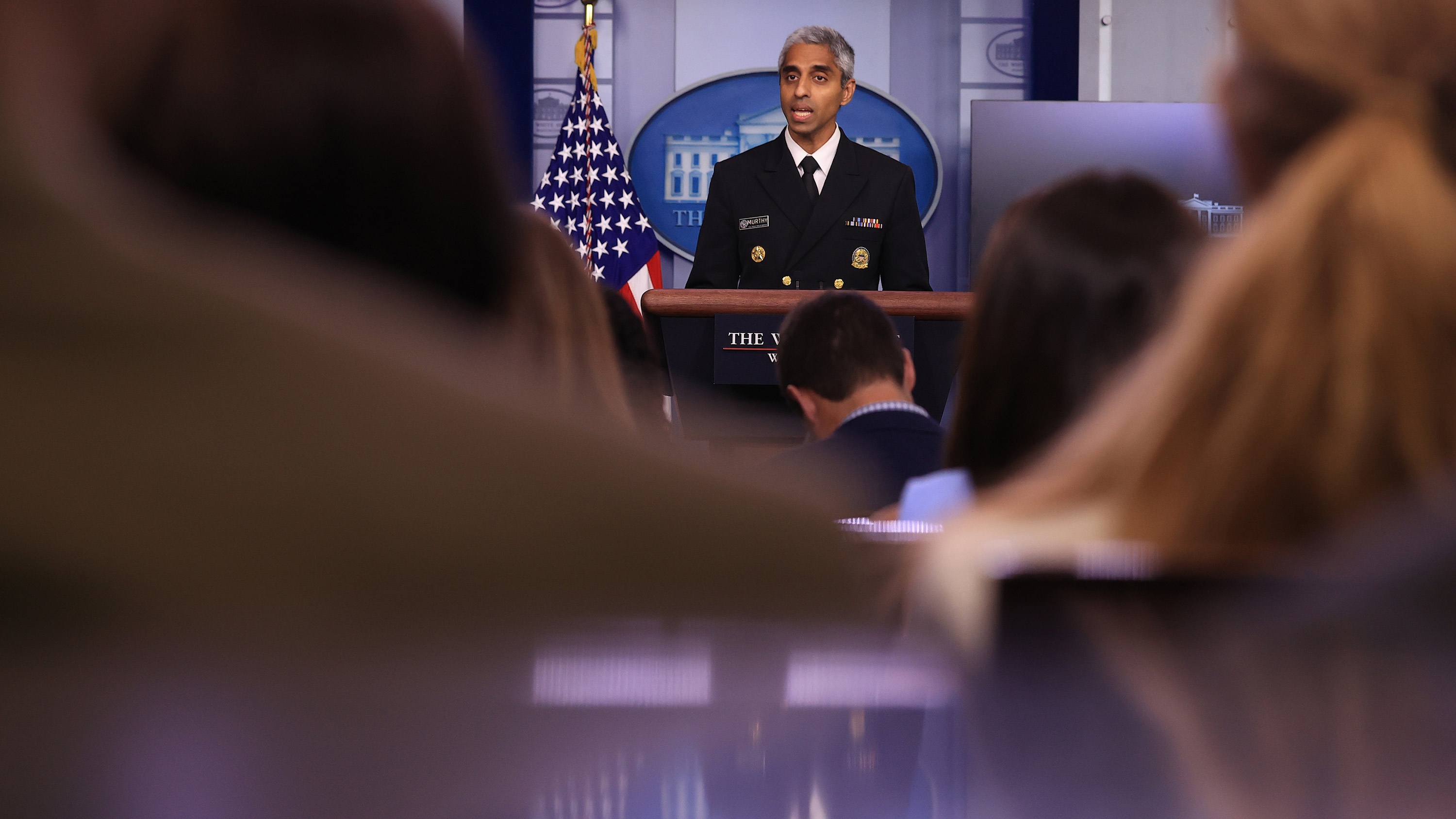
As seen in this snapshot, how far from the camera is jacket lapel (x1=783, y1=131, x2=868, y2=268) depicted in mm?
3555

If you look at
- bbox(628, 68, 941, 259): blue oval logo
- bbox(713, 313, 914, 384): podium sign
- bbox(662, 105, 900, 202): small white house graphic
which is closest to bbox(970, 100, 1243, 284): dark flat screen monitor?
bbox(628, 68, 941, 259): blue oval logo

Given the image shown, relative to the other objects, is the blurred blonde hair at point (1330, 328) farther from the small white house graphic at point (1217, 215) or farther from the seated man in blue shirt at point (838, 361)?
the small white house graphic at point (1217, 215)

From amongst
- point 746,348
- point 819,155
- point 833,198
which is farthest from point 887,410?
point 819,155

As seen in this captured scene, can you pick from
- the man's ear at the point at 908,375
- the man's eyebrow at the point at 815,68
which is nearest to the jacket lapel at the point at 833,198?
the man's eyebrow at the point at 815,68

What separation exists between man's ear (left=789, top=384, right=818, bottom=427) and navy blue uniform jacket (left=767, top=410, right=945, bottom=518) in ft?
1.20

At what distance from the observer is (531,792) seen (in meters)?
0.23

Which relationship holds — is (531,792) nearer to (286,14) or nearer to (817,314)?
(286,14)

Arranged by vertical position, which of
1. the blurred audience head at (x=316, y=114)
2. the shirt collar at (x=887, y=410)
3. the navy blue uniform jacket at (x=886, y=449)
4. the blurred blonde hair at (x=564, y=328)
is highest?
the blurred audience head at (x=316, y=114)

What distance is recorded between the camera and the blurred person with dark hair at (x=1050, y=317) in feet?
3.30

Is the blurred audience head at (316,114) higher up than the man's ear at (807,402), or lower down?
higher up

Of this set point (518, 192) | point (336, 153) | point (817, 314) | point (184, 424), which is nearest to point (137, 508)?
point (184, 424)

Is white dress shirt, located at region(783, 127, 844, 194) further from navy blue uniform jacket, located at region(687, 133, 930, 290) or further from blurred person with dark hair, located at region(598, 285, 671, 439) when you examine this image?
blurred person with dark hair, located at region(598, 285, 671, 439)

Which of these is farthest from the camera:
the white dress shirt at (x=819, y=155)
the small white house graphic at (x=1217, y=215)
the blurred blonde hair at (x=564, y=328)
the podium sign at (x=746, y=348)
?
the small white house graphic at (x=1217, y=215)

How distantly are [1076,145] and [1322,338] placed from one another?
4340 millimetres
